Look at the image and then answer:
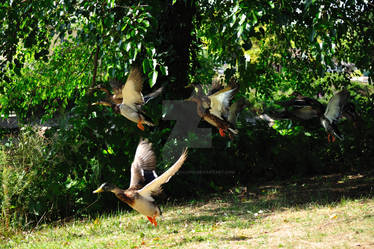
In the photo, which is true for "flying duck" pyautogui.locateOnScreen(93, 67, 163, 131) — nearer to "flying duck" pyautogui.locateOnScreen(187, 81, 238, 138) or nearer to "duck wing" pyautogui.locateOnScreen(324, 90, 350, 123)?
"flying duck" pyautogui.locateOnScreen(187, 81, 238, 138)

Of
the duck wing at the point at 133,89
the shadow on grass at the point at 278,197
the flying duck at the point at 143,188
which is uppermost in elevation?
the duck wing at the point at 133,89

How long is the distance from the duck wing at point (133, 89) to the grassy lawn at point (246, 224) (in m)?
1.58

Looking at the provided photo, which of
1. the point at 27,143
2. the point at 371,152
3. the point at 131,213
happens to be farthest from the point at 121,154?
the point at 371,152

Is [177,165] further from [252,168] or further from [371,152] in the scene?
[371,152]

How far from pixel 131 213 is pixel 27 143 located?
188cm

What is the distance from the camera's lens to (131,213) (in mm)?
6789

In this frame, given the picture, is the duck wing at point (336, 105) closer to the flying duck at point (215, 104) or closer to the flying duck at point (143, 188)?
the flying duck at point (215, 104)

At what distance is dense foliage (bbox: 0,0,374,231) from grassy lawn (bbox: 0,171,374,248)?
0.66 m

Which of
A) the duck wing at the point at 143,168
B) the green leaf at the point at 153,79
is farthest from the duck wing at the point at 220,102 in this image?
the green leaf at the point at 153,79

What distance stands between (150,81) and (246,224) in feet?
7.33

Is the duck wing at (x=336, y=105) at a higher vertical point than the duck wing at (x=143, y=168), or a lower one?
higher

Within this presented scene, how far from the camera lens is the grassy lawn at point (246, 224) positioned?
180 inches

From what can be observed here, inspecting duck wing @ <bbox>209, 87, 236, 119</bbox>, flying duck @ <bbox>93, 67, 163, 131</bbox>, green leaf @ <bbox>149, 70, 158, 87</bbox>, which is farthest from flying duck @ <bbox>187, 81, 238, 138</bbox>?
green leaf @ <bbox>149, 70, 158, 87</bbox>

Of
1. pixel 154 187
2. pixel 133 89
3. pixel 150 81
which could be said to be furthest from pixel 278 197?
pixel 150 81
